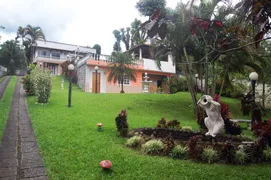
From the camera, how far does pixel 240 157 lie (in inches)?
211

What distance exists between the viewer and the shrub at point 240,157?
534 cm

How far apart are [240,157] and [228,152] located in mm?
298

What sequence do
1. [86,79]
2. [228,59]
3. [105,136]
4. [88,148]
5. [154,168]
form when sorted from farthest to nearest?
1. [86,79]
2. [228,59]
3. [105,136]
4. [88,148]
5. [154,168]

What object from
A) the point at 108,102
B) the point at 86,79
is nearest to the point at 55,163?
the point at 108,102

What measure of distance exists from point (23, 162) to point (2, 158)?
48cm

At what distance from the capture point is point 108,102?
14.2 meters

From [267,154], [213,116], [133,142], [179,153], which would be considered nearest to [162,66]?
[213,116]

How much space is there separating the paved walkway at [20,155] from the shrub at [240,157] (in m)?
3.96

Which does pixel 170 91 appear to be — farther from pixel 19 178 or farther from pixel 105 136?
pixel 19 178

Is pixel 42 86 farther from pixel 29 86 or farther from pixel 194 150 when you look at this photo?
pixel 194 150

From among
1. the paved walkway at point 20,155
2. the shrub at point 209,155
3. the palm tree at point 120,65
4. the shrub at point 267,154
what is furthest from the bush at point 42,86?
the shrub at point 267,154

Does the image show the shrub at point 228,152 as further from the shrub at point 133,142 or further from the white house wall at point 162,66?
the white house wall at point 162,66

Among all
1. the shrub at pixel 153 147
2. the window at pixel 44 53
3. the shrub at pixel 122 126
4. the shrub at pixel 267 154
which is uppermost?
the window at pixel 44 53

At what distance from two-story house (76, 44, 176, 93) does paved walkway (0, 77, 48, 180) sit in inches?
491
